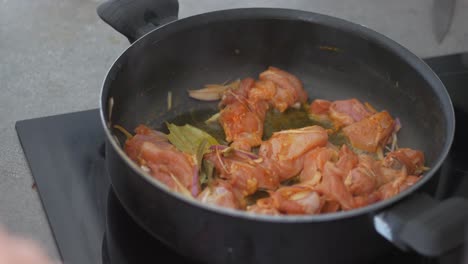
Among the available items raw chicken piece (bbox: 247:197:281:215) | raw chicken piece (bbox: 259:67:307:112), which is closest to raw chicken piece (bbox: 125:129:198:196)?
raw chicken piece (bbox: 247:197:281:215)

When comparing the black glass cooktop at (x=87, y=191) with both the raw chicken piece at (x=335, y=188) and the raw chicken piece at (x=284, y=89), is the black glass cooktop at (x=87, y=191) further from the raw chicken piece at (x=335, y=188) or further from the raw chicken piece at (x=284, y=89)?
the raw chicken piece at (x=284, y=89)

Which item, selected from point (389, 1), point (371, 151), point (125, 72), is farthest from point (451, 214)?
point (389, 1)

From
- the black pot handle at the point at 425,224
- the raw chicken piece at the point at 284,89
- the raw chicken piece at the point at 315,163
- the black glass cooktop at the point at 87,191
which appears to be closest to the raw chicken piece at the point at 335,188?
the raw chicken piece at the point at 315,163

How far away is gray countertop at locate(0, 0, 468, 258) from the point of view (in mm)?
1468

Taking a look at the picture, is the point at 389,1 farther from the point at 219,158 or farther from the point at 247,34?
the point at 219,158

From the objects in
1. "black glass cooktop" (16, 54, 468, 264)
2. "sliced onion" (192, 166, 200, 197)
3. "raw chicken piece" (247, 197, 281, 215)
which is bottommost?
"black glass cooktop" (16, 54, 468, 264)

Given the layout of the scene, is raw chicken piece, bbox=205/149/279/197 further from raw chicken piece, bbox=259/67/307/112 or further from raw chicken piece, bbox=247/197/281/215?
raw chicken piece, bbox=259/67/307/112

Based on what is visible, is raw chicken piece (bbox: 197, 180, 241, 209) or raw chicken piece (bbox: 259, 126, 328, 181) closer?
raw chicken piece (bbox: 197, 180, 241, 209)

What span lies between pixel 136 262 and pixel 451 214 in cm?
61

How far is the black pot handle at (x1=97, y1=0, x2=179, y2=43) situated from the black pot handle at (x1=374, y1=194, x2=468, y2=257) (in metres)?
0.80

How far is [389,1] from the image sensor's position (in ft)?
7.66

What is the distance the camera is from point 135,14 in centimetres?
158

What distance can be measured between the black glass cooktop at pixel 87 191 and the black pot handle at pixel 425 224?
241mm

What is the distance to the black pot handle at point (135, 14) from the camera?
1.56m
